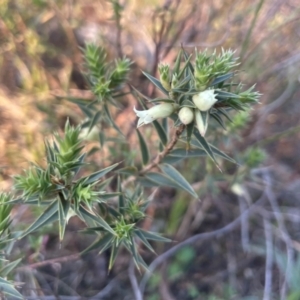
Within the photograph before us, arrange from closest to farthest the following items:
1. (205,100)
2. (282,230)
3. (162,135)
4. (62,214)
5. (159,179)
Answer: (205,100)
(62,214)
(162,135)
(159,179)
(282,230)

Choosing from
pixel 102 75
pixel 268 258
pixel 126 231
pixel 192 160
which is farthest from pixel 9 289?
pixel 268 258

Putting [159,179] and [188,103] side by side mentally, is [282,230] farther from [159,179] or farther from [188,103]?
[188,103]

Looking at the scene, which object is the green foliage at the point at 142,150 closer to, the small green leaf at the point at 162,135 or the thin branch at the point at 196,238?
the small green leaf at the point at 162,135

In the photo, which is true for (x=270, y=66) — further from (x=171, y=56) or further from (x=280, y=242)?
(x=280, y=242)

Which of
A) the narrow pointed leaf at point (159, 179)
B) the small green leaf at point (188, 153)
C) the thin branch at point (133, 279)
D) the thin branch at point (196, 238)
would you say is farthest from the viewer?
the thin branch at point (196, 238)

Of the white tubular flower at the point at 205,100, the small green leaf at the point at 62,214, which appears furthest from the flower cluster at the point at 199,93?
the small green leaf at the point at 62,214

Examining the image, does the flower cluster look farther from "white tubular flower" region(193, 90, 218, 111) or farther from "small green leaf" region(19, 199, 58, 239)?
"small green leaf" region(19, 199, 58, 239)

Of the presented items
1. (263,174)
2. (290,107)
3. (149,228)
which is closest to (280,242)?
(263,174)
